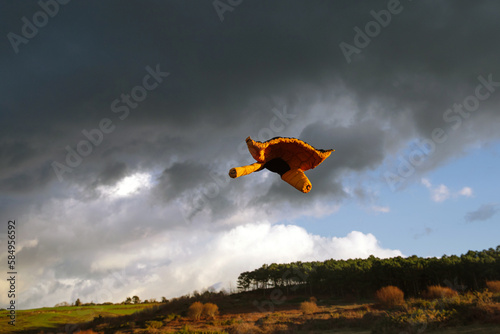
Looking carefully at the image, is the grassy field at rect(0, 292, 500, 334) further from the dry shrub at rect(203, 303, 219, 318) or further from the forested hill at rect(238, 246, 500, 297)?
the forested hill at rect(238, 246, 500, 297)

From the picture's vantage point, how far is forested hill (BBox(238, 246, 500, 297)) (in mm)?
45125

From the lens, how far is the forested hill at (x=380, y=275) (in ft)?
148

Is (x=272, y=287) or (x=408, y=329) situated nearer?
(x=408, y=329)

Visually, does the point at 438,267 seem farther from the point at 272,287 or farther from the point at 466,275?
the point at 272,287

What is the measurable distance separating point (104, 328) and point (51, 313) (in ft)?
56.9

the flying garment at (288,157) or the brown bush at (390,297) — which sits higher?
the flying garment at (288,157)

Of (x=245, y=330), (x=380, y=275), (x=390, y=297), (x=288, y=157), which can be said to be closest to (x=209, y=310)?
(x=245, y=330)

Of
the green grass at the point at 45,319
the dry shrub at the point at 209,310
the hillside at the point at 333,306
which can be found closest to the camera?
the hillside at the point at 333,306

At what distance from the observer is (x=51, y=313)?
47.2 metres

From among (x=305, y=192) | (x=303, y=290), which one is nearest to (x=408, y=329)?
(x=305, y=192)

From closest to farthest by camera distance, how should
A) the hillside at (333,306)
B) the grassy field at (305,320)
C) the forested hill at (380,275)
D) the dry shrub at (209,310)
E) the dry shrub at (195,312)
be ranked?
the grassy field at (305,320)
the hillside at (333,306)
the dry shrub at (195,312)
the dry shrub at (209,310)
the forested hill at (380,275)

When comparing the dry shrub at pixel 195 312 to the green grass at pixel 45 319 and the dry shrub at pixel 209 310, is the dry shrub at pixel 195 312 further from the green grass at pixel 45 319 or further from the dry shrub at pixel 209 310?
the green grass at pixel 45 319

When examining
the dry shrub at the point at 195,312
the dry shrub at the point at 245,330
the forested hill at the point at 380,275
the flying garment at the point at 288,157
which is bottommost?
the dry shrub at the point at 245,330

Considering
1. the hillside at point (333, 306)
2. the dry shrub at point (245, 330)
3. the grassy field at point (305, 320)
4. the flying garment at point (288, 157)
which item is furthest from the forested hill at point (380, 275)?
the flying garment at point (288, 157)
